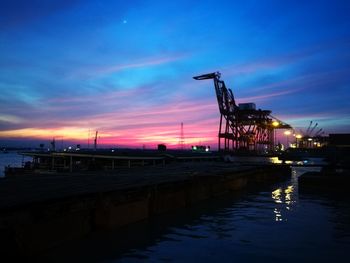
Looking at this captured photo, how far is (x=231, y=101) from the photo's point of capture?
408ft

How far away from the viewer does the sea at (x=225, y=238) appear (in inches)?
434

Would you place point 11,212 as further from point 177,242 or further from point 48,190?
point 177,242

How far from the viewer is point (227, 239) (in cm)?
1321

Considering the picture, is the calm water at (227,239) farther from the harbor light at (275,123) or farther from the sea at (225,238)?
the harbor light at (275,123)

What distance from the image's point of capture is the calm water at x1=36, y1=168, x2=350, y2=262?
11.1m

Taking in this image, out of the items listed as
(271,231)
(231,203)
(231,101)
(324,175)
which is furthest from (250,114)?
(271,231)

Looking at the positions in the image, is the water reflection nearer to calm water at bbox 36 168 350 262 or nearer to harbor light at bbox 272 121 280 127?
calm water at bbox 36 168 350 262

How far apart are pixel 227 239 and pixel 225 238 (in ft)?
0.46

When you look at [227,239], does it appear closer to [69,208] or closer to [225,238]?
[225,238]

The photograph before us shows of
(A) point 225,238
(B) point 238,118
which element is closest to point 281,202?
(A) point 225,238

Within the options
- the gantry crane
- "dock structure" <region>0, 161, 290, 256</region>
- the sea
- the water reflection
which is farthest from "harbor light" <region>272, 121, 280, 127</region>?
"dock structure" <region>0, 161, 290, 256</region>

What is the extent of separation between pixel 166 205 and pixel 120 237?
5334 millimetres

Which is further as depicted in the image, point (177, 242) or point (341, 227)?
point (341, 227)

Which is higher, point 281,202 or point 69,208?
point 69,208
